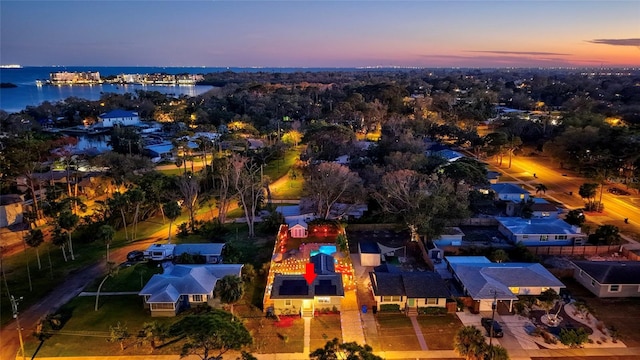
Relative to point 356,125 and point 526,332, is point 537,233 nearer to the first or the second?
point 526,332

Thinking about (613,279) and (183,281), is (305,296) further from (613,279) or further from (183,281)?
(613,279)

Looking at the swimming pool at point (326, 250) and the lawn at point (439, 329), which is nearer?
the lawn at point (439, 329)

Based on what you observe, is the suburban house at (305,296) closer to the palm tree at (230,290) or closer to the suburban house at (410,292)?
the palm tree at (230,290)

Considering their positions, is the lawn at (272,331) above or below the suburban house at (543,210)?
below

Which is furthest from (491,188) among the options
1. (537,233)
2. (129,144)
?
(129,144)

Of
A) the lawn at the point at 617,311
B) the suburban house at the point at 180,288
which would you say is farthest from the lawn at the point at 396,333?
the lawn at the point at 617,311

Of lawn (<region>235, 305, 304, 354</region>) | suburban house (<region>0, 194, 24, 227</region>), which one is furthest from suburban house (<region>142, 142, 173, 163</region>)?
lawn (<region>235, 305, 304, 354</region>)

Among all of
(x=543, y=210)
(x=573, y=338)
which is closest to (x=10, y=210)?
(x=573, y=338)
